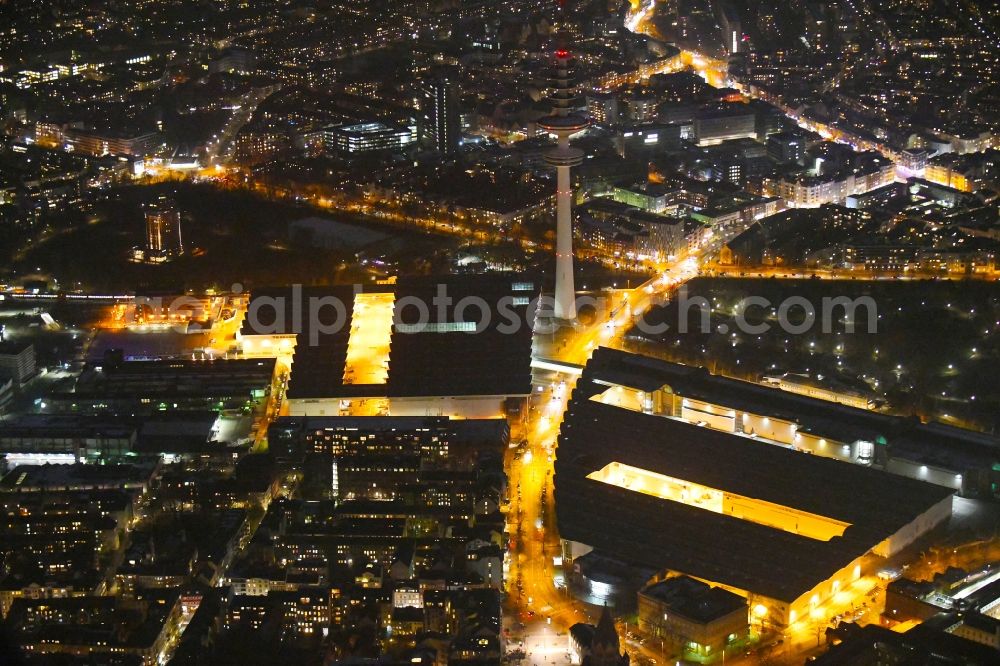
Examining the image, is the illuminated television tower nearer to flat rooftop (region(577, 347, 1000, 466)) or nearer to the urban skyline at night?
the urban skyline at night

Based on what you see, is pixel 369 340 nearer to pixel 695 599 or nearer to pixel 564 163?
pixel 564 163

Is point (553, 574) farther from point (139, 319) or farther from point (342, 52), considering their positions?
point (342, 52)

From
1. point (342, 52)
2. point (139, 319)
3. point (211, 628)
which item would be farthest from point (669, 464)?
point (342, 52)

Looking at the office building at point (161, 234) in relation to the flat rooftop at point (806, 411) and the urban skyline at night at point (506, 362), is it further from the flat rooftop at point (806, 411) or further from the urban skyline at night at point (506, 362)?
the flat rooftop at point (806, 411)

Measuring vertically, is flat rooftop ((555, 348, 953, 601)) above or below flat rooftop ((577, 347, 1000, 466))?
below

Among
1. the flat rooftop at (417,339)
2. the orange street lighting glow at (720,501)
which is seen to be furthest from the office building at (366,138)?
the orange street lighting glow at (720,501)

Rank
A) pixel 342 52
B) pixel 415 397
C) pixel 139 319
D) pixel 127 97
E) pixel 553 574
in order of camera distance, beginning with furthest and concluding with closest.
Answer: pixel 342 52 → pixel 127 97 → pixel 139 319 → pixel 415 397 → pixel 553 574

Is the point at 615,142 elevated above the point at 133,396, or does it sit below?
above

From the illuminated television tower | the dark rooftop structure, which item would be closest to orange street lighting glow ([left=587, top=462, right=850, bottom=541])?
the dark rooftop structure
